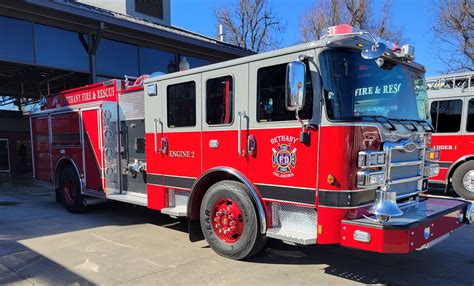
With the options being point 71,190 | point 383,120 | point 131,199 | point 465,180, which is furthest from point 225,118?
point 465,180

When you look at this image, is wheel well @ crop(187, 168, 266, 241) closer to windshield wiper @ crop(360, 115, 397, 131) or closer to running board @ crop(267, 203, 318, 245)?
running board @ crop(267, 203, 318, 245)

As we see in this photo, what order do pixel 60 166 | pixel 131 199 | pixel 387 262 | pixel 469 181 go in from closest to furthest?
pixel 387 262
pixel 131 199
pixel 60 166
pixel 469 181

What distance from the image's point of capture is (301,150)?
3.61m

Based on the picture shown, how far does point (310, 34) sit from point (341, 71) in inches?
800

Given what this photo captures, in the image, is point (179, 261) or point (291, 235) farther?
point (179, 261)

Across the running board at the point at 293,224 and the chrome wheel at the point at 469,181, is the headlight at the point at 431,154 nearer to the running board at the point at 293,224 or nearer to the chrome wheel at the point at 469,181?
the running board at the point at 293,224

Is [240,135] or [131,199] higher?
[240,135]

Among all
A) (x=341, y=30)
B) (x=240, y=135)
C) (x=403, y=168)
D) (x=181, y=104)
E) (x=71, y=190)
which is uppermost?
(x=341, y=30)

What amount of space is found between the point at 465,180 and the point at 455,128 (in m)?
1.28

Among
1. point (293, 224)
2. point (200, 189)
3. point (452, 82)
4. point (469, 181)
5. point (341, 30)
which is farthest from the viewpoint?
point (452, 82)

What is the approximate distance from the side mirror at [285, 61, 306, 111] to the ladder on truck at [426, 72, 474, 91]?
7.13 metres

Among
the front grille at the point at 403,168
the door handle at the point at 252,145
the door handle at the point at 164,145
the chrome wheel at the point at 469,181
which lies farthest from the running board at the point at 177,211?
the chrome wheel at the point at 469,181

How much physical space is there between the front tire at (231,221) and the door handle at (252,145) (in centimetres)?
43

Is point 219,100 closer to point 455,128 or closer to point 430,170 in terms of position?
point 430,170
